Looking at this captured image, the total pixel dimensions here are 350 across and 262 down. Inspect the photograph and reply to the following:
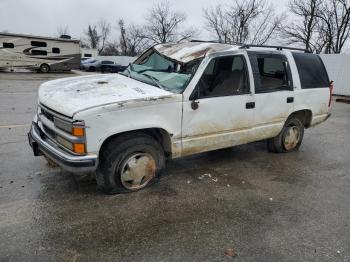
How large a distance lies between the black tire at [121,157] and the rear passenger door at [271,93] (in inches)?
73.6

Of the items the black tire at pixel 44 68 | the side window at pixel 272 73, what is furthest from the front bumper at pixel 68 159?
the black tire at pixel 44 68

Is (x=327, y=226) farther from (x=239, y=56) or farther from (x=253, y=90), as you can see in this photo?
(x=239, y=56)

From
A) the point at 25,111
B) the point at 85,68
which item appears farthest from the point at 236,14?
the point at 25,111

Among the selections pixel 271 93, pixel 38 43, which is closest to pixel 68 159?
pixel 271 93

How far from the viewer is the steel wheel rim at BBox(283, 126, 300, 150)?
19.1 ft

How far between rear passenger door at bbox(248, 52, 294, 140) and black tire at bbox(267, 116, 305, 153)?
0.27m

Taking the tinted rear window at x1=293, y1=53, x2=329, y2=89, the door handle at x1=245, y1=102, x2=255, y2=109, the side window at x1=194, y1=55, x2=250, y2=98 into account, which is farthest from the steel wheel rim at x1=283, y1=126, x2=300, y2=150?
the side window at x1=194, y1=55, x2=250, y2=98

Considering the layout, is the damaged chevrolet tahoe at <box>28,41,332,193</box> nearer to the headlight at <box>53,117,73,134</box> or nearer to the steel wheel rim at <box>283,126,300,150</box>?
the headlight at <box>53,117,73,134</box>

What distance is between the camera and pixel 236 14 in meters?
38.3

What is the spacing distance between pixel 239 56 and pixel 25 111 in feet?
22.7

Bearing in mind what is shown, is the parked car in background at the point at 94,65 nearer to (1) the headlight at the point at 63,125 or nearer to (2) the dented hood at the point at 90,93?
(2) the dented hood at the point at 90,93

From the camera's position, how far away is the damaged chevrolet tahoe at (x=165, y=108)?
3.49 meters

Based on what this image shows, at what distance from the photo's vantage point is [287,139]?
5.87m

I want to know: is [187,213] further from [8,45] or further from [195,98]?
[8,45]
